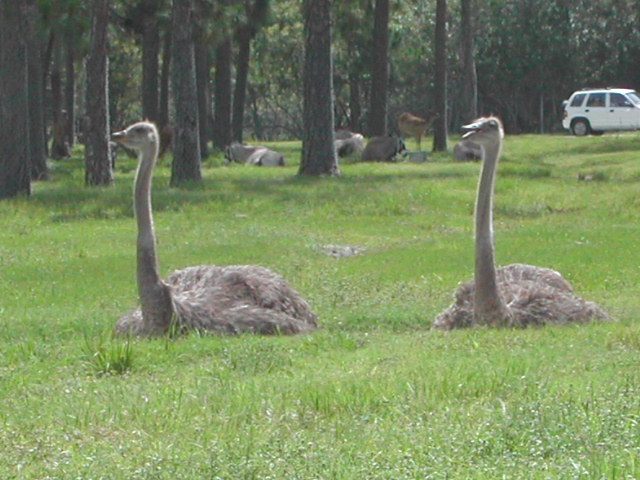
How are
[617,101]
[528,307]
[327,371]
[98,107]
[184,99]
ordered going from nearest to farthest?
[327,371] → [528,307] → [184,99] → [98,107] → [617,101]

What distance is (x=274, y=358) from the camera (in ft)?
32.6

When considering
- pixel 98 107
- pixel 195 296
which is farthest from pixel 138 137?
pixel 98 107

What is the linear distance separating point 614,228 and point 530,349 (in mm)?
11494

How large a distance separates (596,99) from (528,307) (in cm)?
4189

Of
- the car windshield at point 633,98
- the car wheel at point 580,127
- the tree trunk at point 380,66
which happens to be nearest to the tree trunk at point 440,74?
the tree trunk at point 380,66

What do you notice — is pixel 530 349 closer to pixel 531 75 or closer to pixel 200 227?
pixel 200 227

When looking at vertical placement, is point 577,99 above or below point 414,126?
above

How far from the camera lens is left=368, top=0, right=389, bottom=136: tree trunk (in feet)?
127

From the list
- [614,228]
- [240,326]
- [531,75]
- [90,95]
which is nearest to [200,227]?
[614,228]

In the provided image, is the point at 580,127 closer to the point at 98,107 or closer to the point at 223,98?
the point at 223,98

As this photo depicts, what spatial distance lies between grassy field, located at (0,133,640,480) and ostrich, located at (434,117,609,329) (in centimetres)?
42

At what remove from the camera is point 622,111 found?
52188 millimetres

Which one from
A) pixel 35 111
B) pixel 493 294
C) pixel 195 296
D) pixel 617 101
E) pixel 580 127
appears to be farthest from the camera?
pixel 580 127

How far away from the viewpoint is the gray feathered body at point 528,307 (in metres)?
11.9
